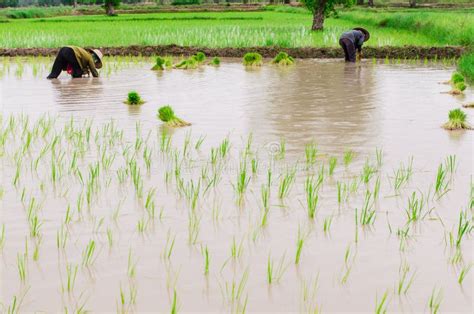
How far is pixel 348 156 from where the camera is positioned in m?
5.45

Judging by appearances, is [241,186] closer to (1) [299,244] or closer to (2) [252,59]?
(1) [299,244]

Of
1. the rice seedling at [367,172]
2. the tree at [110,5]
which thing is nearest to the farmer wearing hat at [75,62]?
the rice seedling at [367,172]

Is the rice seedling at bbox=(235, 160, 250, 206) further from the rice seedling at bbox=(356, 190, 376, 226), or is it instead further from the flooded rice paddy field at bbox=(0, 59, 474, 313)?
the rice seedling at bbox=(356, 190, 376, 226)

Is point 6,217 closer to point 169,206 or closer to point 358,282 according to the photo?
point 169,206

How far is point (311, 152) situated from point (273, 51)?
10.2 meters

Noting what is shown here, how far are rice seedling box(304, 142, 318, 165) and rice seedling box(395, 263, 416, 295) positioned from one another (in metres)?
2.09

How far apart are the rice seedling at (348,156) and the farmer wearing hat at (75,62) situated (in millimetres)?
6290

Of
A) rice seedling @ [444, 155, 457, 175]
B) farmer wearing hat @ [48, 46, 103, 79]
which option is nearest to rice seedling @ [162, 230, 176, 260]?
rice seedling @ [444, 155, 457, 175]

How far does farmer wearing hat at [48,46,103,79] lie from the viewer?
11133 mm

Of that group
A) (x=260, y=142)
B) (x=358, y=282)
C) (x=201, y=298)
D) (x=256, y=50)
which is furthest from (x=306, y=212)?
(x=256, y=50)

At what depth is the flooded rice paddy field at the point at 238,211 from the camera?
3.02m

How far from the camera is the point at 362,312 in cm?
284

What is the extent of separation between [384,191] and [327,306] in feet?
5.95

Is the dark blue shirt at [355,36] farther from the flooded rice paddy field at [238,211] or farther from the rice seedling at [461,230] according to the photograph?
the rice seedling at [461,230]
